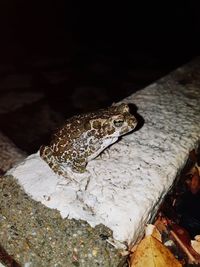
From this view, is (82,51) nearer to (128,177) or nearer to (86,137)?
(86,137)

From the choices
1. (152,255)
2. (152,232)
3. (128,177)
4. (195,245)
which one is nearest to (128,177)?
(128,177)

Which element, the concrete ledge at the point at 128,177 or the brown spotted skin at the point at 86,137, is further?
the brown spotted skin at the point at 86,137

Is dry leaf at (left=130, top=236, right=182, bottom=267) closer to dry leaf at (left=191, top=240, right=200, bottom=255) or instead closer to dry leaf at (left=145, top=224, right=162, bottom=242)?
dry leaf at (left=145, top=224, right=162, bottom=242)

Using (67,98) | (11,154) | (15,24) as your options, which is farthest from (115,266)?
(15,24)

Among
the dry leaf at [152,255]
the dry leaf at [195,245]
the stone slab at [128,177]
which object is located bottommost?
the dry leaf at [195,245]

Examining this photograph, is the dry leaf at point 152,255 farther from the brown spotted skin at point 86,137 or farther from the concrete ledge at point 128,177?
the brown spotted skin at point 86,137

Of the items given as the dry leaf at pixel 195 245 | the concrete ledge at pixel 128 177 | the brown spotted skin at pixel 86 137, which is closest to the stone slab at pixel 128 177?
the concrete ledge at pixel 128 177

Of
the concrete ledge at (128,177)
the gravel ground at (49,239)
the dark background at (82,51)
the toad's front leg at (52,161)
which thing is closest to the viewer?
the gravel ground at (49,239)

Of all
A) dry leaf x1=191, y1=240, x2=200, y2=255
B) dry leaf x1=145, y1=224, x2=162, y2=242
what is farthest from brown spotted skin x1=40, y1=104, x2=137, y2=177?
dry leaf x1=191, y1=240, x2=200, y2=255
